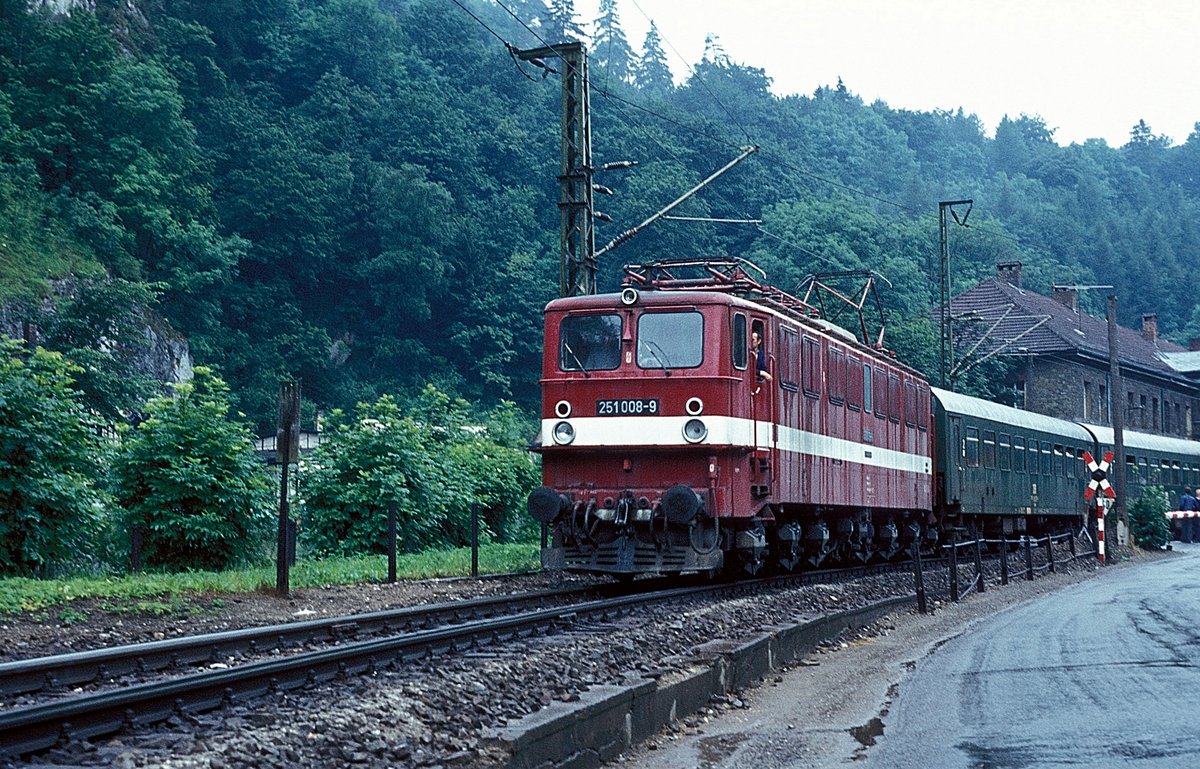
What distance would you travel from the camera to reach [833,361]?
69.7 feet

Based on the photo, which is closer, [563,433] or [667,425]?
[667,425]

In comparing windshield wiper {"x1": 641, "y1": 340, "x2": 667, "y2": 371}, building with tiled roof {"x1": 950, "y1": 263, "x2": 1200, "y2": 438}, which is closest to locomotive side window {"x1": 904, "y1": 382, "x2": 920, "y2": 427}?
windshield wiper {"x1": 641, "y1": 340, "x2": 667, "y2": 371}

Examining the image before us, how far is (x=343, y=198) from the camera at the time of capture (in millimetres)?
81438

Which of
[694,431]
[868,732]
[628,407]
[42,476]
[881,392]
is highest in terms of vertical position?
[881,392]

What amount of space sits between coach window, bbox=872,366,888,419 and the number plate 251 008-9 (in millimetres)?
7438

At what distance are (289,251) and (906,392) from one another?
189 feet

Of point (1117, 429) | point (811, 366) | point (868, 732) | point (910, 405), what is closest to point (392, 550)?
point (811, 366)

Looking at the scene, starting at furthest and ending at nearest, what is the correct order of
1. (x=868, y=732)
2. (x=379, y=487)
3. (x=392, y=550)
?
(x=379, y=487)
(x=392, y=550)
(x=868, y=732)

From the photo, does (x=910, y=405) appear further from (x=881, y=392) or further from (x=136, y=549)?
(x=136, y=549)

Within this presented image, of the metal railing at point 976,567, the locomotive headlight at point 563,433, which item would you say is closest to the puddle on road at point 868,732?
the locomotive headlight at point 563,433

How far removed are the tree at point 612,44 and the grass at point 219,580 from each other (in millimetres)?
137319

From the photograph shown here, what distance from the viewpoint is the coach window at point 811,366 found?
19812mm

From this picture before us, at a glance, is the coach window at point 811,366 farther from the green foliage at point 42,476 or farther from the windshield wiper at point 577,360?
the green foliage at point 42,476

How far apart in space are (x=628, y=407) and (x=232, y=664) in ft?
25.4
